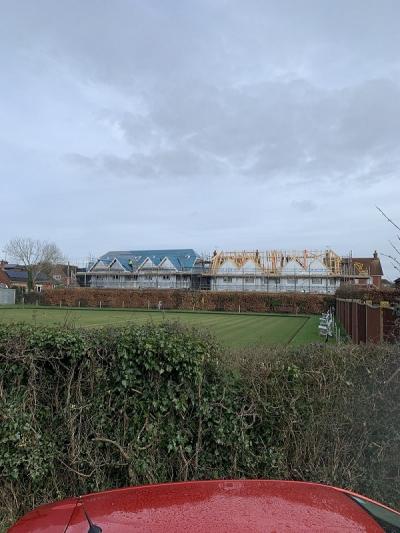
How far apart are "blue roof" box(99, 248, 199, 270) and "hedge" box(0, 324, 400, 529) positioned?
86.5 meters

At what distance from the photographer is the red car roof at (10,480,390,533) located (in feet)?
6.61

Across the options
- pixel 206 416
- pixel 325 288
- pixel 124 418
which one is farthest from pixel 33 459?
pixel 325 288

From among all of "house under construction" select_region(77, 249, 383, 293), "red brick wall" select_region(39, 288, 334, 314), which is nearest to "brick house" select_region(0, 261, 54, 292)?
"house under construction" select_region(77, 249, 383, 293)

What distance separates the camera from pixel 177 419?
172 inches

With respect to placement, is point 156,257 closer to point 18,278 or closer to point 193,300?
point 18,278

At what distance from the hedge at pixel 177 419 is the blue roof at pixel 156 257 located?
284ft

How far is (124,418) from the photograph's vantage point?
4352mm

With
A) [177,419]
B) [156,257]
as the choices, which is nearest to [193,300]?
[156,257]

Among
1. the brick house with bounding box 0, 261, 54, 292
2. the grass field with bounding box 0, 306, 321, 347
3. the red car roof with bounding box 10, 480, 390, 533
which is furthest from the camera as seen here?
the brick house with bounding box 0, 261, 54, 292

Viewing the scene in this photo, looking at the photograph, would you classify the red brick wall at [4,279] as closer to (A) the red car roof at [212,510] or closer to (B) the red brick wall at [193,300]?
(B) the red brick wall at [193,300]

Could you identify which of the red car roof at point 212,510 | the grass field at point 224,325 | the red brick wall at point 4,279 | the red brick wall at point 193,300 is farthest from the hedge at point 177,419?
the red brick wall at point 4,279

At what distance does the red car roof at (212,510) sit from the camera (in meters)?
2.01

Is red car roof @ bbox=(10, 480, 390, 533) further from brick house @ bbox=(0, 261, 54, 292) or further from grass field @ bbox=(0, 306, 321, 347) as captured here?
brick house @ bbox=(0, 261, 54, 292)

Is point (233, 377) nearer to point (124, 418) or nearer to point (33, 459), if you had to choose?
point (124, 418)
